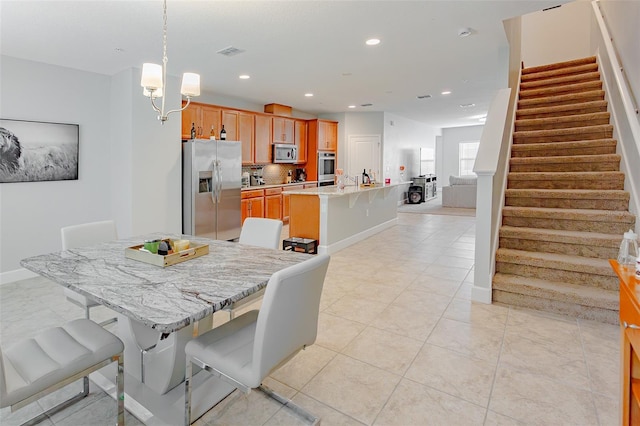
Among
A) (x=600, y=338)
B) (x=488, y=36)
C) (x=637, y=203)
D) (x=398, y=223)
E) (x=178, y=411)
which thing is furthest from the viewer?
(x=398, y=223)

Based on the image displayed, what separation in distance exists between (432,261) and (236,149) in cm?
351

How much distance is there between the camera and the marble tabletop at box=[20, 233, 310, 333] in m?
1.39

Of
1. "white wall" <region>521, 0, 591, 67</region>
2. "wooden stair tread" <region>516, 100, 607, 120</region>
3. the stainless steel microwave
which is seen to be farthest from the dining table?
"white wall" <region>521, 0, 591, 67</region>

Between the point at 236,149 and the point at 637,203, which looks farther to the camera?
the point at 236,149

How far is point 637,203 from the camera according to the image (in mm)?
3254

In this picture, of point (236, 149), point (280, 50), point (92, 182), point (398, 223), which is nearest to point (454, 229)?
point (398, 223)

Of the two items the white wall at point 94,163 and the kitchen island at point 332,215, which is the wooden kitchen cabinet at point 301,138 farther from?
the white wall at point 94,163

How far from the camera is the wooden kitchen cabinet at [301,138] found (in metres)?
8.09

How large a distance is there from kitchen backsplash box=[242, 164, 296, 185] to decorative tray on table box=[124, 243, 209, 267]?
5378mm

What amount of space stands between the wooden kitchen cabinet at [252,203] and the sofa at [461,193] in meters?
6.11

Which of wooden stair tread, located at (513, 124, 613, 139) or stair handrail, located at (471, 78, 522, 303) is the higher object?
wooden stair tread, located at (513, 124, 613, 139)

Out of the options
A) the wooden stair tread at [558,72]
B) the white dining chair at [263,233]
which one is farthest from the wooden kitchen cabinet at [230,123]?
the wooden stair tread at [558,72]

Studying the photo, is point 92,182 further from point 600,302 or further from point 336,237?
point 600,302

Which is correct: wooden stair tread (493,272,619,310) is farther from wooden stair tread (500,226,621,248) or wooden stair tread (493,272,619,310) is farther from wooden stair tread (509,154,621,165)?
wooden stair tread (509,154,621,165)
